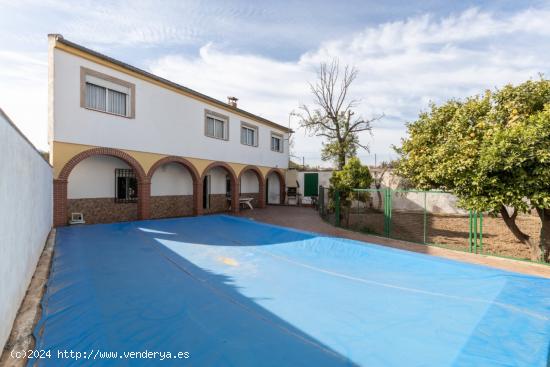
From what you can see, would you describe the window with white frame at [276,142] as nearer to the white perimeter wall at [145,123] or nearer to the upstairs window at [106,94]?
the white perimeter wall at [145,123]

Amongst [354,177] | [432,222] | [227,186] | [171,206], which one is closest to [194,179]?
[171,206]

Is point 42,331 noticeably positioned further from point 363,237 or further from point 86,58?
point 86,58

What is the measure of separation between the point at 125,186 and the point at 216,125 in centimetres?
605

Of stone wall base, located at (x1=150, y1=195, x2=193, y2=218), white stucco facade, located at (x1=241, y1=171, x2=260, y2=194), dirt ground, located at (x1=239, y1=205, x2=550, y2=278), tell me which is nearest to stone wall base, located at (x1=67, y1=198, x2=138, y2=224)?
stone wall base, located at (x1=150, y1=195, x2=193, y2=218)

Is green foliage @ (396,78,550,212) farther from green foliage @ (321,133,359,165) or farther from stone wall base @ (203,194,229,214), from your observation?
green foliage @ (321,133,359,165)

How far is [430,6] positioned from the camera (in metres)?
9.03

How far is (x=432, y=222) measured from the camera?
591 inches

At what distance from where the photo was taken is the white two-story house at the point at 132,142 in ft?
32.4

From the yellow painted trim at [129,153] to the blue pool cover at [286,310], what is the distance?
3.55 meters

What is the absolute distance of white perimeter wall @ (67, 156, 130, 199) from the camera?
430 inches

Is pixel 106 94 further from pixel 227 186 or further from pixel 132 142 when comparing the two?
pixel 227 186

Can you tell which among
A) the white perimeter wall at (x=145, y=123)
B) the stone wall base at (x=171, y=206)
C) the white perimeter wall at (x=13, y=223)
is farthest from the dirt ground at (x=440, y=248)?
the white perimeter wall at (x=13, y=223)

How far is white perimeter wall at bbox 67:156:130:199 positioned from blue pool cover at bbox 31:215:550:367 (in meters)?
4.10

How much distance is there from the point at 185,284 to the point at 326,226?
8.02 m
